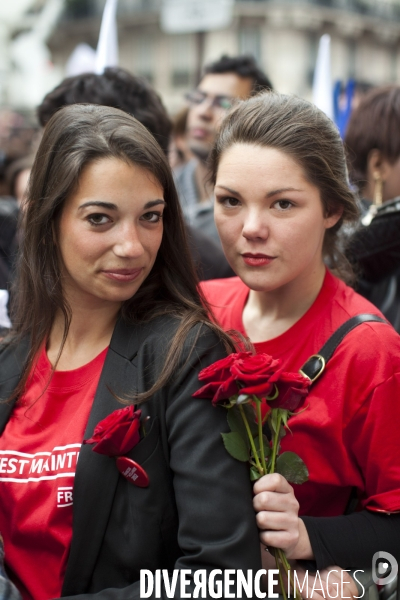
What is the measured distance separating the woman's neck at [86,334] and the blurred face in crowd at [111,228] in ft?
0.50

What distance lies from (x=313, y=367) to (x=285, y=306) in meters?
0.40

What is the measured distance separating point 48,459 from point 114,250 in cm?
63

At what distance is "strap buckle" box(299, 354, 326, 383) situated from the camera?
247cm

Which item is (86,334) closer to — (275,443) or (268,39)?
(275,443)

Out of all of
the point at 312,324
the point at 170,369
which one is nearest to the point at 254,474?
the point at 170,369

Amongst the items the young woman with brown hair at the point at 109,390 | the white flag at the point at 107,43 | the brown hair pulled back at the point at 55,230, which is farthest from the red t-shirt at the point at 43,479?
the white flag at the point at 107,43

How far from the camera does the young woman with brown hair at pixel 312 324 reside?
93.8 inches

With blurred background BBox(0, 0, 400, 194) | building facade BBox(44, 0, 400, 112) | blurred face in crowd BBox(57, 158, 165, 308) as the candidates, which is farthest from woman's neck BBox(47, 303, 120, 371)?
building facade BBox(44, 0, 400, 112)

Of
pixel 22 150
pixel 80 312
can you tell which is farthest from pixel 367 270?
pixel 22 150

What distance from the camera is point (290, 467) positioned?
7.19ft

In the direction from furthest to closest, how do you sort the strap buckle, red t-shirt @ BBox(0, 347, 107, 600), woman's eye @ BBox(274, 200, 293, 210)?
woman's eye @ BBox(274, 200, 293, 210), the strap buckle, red t-shirt @ BBox(0, 347, 107, 600)

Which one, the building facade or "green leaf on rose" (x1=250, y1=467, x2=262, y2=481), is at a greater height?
the building facade

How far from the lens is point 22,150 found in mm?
7309

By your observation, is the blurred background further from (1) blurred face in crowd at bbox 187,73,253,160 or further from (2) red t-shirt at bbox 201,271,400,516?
(2) red t-shirt at bbox 201,271,400,516
